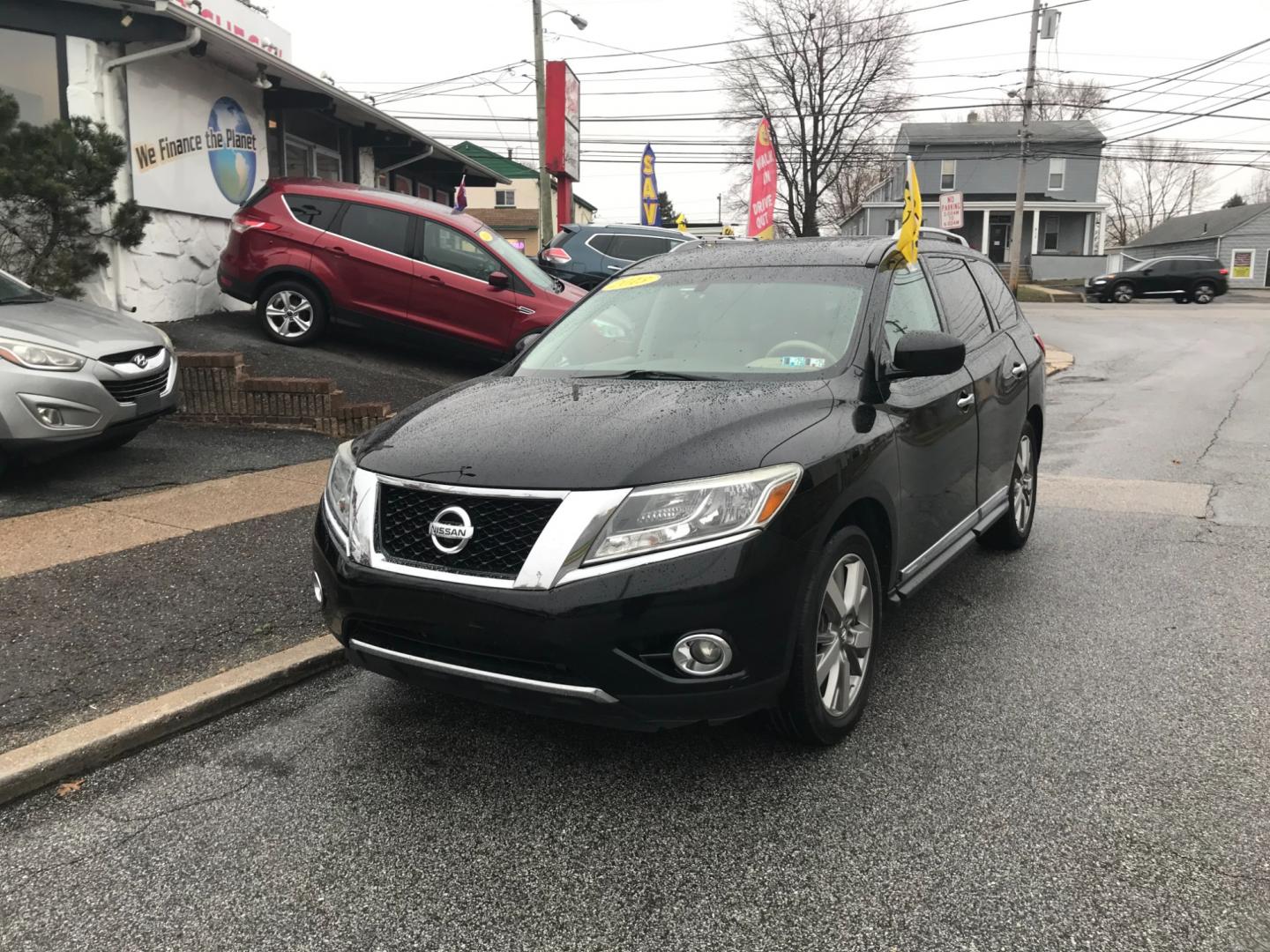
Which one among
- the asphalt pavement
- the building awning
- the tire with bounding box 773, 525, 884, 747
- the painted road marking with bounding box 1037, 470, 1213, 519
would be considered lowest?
the asphalt pavement

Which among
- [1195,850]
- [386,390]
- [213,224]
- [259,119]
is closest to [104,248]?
[213,224]

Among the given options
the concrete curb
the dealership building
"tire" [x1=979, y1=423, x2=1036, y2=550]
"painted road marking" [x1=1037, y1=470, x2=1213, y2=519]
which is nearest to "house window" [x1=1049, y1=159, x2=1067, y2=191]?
the dealership building

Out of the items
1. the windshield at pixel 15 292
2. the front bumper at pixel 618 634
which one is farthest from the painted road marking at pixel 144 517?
the front bumper at pixel 618 634

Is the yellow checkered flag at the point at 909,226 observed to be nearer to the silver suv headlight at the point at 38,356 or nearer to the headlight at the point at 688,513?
the headlight at the point at 688,513

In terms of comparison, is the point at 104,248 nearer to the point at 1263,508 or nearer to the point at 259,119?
the point at 259,119

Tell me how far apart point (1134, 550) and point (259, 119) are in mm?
11932

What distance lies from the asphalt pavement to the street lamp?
18.1m

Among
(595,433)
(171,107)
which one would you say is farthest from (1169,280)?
(595,433)

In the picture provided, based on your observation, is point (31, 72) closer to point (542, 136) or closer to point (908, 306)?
point (908, 306)

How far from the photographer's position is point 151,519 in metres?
5.83

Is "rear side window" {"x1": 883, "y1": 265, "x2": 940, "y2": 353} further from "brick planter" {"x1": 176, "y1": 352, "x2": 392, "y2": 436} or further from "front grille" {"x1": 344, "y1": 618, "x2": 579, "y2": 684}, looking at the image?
"brick planter" {"x1": 176, "y1": 352, "x2": 392, "y2": 436}

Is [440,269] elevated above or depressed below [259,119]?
below

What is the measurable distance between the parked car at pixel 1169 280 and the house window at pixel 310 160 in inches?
1149

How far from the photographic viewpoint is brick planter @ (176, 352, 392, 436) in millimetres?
8258
